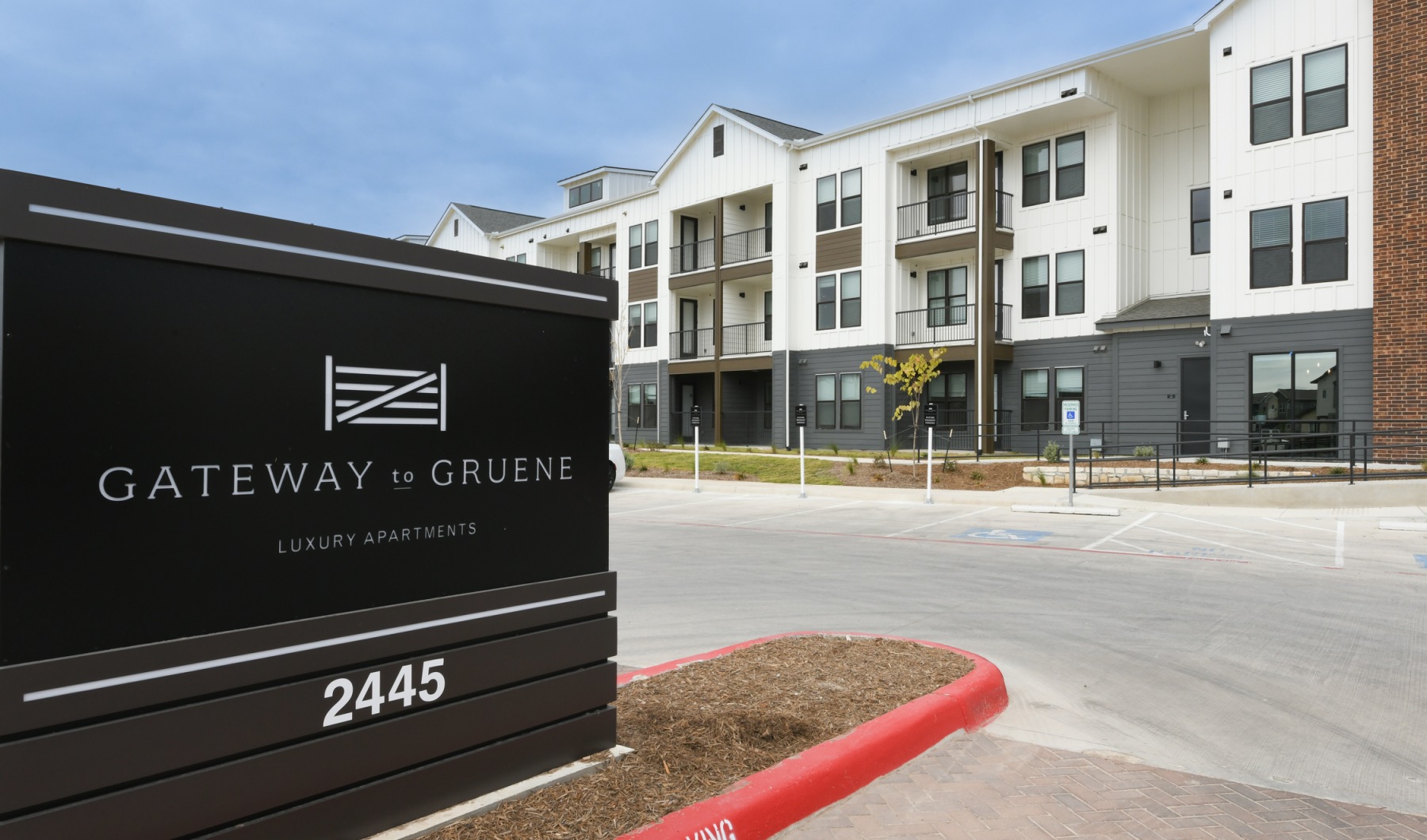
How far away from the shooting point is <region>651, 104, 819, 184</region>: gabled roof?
3328 cm

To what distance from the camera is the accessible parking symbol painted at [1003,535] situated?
549 inches

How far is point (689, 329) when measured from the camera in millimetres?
38000

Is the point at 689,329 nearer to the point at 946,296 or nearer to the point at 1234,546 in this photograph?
the point at 946,296

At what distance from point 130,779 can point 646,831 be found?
1659 mm

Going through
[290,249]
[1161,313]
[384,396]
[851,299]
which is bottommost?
[384,396]

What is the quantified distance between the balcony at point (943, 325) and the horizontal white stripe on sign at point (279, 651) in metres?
25.5

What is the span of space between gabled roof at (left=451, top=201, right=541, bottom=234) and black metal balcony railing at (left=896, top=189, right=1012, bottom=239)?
2353 centimetres

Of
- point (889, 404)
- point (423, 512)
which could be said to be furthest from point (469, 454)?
point (889, 404)

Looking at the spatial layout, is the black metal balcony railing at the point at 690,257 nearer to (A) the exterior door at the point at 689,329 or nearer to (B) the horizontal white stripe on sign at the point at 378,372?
(A) the exterior door at the point at 689,329

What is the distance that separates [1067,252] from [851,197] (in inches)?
291

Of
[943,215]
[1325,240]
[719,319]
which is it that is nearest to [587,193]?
[719,319]

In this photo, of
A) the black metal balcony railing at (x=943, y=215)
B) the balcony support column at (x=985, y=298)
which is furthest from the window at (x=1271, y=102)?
the black metal balcony railing at (x=943, y=215)

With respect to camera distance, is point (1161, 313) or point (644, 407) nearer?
point (1161, 313)

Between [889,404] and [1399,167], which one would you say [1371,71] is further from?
[889,404]
